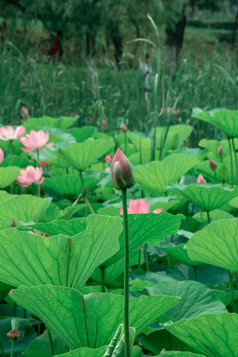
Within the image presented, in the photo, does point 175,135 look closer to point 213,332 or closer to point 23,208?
point 23,208

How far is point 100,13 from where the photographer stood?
38.8 ft

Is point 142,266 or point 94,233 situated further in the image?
point 142,266

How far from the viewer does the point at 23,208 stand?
104 centimetres

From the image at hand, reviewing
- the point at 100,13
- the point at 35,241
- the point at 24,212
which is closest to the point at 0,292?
the point at 24,212

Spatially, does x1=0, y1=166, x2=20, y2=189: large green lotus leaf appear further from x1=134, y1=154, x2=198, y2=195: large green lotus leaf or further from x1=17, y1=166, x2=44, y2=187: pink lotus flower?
x1=134, y1=154, x2=198, y2=195: large green lotus leaf

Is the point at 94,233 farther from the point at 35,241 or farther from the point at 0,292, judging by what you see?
the point at 0,292

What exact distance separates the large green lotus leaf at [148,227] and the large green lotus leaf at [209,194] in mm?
331

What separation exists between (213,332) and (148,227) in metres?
0.22

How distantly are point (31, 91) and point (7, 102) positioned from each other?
0.77 feet

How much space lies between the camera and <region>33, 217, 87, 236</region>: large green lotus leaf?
737 mm

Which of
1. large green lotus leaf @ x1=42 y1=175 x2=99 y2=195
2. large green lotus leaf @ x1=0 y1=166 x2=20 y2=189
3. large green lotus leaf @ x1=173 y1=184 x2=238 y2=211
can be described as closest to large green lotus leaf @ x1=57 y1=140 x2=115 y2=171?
large green lotus leaf @ x1=42 y1=175 x2=99 y2=195

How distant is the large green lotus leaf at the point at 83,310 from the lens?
0.58 metres

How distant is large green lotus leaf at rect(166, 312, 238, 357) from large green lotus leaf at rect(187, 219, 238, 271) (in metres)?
0.17

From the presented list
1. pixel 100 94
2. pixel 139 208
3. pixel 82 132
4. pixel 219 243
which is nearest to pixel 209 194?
pixel 139 208
